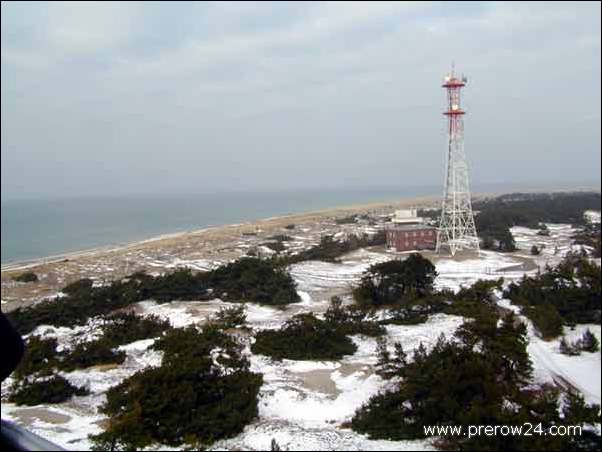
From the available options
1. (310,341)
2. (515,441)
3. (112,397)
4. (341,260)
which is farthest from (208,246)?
(515,441)

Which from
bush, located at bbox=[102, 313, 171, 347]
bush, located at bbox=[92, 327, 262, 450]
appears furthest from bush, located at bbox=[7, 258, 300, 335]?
bush, located at bbox=[92, 327, 262, 450]

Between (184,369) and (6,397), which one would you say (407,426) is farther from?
(6,397)

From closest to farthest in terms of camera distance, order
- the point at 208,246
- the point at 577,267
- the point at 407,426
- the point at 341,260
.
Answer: the point at 407,426 < the point at 577,267 < the point at 341,260 < the point at 208,246

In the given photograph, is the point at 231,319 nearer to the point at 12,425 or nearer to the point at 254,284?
the point at 254,284

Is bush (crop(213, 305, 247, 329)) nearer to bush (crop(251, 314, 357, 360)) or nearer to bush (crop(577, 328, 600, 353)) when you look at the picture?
bush (crop(251, 314, 357, 360))

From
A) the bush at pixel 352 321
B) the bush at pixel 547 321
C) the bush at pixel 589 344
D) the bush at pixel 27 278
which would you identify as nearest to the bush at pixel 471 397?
the bush at pixel 352 321

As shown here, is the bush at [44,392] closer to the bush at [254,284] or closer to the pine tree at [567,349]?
the bush at [254,284]

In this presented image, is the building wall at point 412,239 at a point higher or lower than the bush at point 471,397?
higher
